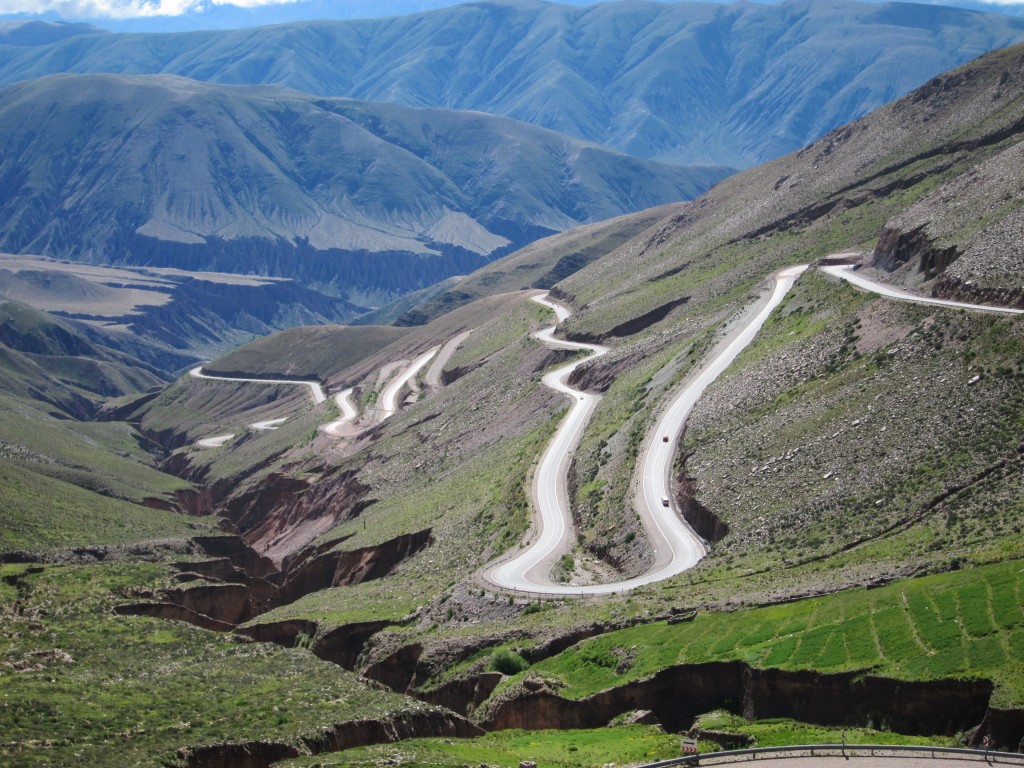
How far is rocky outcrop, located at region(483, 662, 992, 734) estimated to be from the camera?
32.8 metres

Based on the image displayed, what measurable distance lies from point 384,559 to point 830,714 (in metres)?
42.6

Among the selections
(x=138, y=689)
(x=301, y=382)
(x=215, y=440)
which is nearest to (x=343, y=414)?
(x=215, y=440)

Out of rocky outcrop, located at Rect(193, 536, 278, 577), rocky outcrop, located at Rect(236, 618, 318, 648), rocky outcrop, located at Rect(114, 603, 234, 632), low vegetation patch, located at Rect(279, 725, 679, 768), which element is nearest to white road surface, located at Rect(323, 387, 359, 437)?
rocky outcrop, located at Rect(193, 536, 278, 577)

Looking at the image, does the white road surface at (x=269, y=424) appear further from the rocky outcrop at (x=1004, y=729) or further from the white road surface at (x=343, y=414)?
the rocky outcrop at (x=1004, y=729)

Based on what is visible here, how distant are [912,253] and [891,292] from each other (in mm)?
8967

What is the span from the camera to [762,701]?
1458 inches

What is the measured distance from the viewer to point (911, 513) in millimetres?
47562

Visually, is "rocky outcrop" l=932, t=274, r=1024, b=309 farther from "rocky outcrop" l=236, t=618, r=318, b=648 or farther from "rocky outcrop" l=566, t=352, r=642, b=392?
"rocky outcrop" l=236, t=618, r=318, b=648

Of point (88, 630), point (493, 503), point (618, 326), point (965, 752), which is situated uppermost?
point (618, 326)

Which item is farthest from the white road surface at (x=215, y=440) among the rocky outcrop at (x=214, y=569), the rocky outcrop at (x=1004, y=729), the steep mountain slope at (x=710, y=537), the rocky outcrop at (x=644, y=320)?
the rocky outcrop at (x=1004, y=729)

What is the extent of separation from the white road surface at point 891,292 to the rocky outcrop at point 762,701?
27.4 metres

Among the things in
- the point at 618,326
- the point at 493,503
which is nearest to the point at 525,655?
the point at 493,503

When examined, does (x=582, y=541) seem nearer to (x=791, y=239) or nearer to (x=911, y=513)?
(x=911, y=513)

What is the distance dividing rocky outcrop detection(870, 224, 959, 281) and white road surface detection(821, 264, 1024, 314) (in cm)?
201
